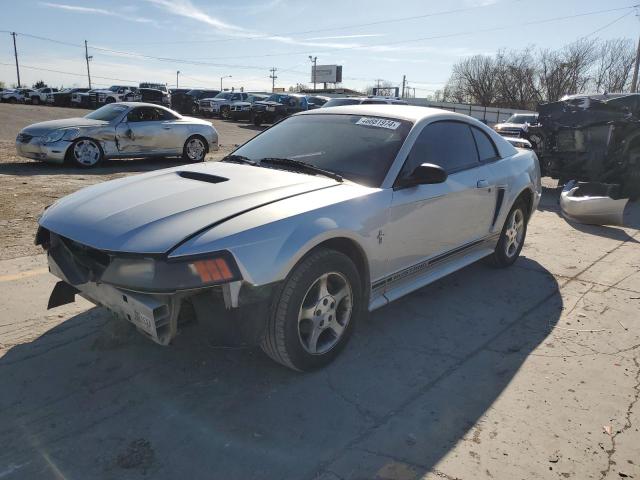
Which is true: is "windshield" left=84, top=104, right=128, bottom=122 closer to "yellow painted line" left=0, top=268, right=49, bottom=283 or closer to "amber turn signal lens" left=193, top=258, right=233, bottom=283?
"yellow painted line" left=0, top=268, right=49, bottom=283

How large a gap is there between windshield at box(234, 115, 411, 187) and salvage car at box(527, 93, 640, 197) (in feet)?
23.7

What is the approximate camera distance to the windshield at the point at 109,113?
10625 millimetres

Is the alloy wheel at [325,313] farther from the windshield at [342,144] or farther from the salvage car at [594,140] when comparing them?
the salvage car at [594,140]

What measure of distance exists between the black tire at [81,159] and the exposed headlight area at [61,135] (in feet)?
0.45

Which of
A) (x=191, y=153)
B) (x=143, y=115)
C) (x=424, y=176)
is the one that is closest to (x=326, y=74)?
(x=191, y=153)

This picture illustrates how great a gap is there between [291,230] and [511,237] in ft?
10.7

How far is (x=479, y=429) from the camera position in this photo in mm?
2654

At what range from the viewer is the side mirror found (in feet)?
11.2

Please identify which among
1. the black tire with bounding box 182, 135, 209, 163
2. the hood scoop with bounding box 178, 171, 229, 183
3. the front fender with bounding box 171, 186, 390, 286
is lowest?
the black tire with bounding box 182, 135, 209, 163

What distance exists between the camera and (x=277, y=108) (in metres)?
24.8

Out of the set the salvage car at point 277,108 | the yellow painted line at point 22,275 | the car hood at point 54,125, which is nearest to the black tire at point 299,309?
the yellow painted line at point 22,275

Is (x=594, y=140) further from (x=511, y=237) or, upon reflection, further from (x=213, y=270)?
(x=213, y=270)

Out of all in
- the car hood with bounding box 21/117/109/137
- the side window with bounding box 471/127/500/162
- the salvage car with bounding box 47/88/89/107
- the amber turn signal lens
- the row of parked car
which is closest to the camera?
the amber turn signal lens

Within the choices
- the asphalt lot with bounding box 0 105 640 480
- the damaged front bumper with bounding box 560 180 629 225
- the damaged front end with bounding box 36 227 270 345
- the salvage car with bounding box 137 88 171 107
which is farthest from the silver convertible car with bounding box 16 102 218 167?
the salvage car with bounding box 137 88 171 107
